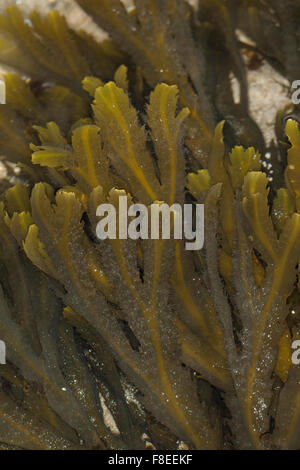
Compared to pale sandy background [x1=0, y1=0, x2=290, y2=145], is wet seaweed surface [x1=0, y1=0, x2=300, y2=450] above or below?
below

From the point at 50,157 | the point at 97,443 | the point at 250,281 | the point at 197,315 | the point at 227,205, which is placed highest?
the point at 50,157

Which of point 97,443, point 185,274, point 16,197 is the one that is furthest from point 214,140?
point 97,443

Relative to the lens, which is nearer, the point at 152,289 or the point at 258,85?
the point at 152,289

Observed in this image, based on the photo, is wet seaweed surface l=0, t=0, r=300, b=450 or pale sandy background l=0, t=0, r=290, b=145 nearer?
wet seaweed surface l=0, t=0, r=300, b=450

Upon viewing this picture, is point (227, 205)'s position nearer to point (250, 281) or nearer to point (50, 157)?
point (250, 281)

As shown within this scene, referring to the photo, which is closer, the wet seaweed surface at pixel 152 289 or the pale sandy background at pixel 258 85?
the wet seaweed surface at pixel 152 289

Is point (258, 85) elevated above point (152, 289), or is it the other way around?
point (258, 85)

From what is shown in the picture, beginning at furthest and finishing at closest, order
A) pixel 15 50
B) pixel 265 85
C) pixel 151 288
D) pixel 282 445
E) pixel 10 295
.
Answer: pixel 265 85 < pixel 15 50 < pixel 10 295 < pixel 151 288 < pixel 282 445

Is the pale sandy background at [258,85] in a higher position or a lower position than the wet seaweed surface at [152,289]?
higher
